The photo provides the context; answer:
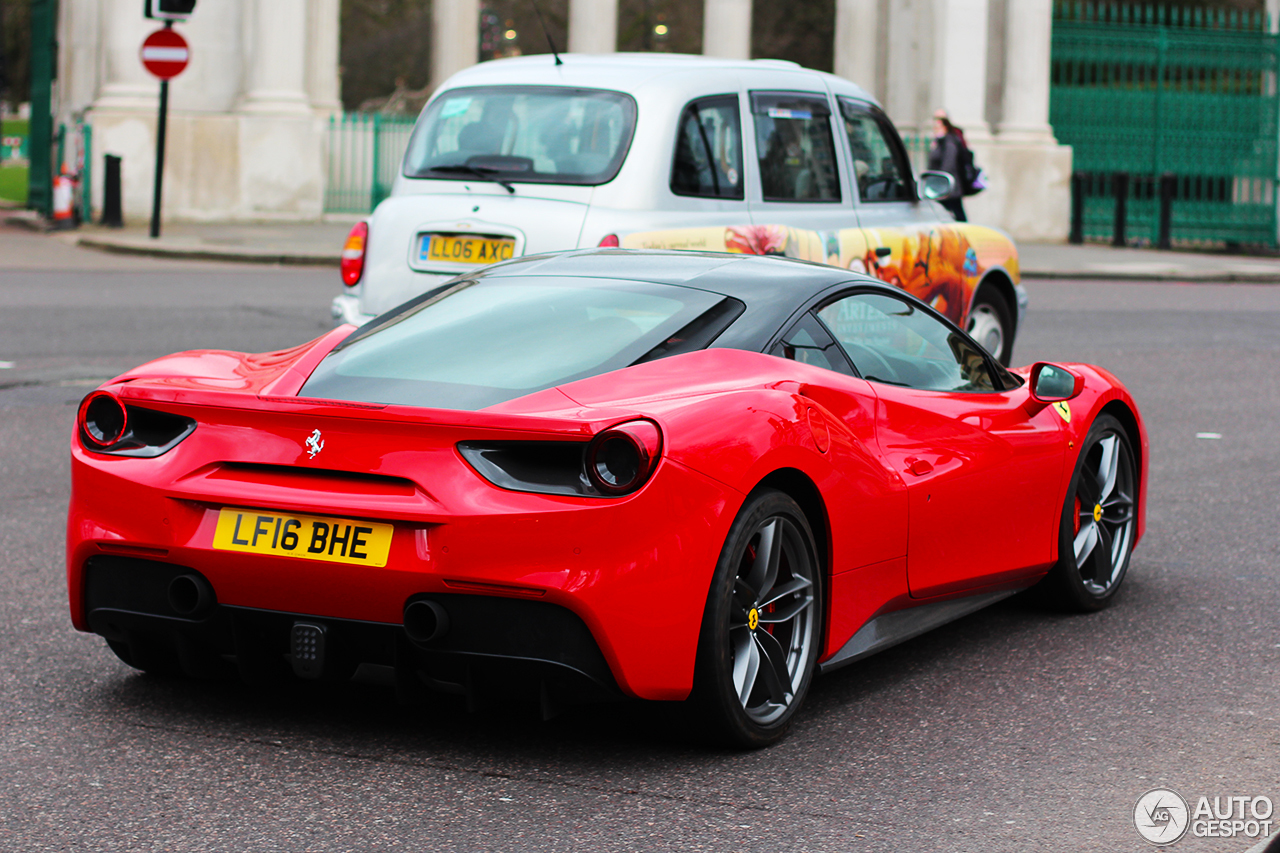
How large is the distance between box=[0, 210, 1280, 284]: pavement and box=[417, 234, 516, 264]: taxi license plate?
13.2 metres

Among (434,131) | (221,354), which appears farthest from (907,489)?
(434,131)

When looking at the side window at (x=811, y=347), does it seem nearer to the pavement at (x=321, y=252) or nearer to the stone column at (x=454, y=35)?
the pavement at (x=321, y=252)

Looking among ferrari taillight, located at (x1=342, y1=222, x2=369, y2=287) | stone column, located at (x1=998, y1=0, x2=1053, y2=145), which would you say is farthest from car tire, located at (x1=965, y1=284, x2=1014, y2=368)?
stone column, located at (x1=998, y1=0, x2=1053, y2=145)

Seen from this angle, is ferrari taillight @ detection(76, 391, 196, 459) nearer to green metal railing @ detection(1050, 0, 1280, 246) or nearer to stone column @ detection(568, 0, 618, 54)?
green metal railing @ detection(1050, 0, 1280, 246)

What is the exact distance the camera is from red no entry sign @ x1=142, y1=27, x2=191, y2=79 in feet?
72.7

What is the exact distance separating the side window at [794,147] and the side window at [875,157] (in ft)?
0.80

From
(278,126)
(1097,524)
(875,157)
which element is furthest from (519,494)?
(278,126)

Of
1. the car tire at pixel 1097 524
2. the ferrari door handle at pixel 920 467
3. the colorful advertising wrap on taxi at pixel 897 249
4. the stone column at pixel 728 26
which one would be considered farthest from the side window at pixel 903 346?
the stone column at pixel 728 26

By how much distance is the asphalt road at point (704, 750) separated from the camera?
369 cm

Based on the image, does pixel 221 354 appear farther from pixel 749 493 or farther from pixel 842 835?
pixel 842 835

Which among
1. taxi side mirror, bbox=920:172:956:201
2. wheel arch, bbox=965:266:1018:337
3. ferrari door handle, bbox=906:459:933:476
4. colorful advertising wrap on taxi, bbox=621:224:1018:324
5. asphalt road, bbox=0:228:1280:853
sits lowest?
asphalt road, bbox=0:228:1280:853

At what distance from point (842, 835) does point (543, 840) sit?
2.08ft

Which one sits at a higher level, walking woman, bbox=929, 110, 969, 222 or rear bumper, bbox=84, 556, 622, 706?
walking woman, bbox=929, 110, 969, 222

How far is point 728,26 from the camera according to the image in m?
33.6
